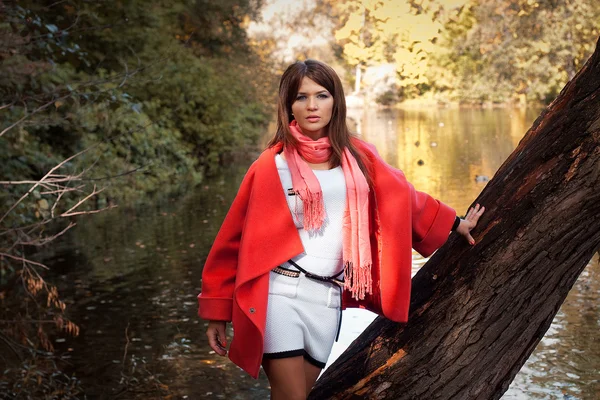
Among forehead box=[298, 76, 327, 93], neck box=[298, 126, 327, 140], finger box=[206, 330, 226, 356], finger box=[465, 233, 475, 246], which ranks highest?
forehead box=[298, 76, 327, 93]

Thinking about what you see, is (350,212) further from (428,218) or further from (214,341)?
(214,341)

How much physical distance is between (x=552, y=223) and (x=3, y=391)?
3.73 meters

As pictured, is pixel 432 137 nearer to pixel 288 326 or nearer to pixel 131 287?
pixel 131 287

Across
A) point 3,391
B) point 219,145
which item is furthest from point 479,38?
point 3,391

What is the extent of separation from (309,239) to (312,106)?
1.40 feet

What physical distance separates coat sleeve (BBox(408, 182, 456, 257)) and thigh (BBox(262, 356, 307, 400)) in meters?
0.55

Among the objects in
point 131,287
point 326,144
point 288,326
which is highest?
point 326,144

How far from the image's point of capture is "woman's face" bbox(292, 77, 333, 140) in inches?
107

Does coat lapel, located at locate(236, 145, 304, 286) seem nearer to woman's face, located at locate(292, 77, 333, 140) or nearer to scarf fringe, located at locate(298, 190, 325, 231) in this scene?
scarf fringe, located at locate(298, 190, 325, 231)

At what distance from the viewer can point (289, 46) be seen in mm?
40938

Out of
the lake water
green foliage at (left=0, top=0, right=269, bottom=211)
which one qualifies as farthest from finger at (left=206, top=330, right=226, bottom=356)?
green foliage at (left=0, top=0, right=269, bottom=211)

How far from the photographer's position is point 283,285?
8.84 feet

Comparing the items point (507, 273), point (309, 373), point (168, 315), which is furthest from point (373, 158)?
point (168, 315)

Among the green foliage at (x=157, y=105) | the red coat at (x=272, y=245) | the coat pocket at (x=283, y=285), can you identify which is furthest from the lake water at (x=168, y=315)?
the coat pocket at (x=283, y=285)
